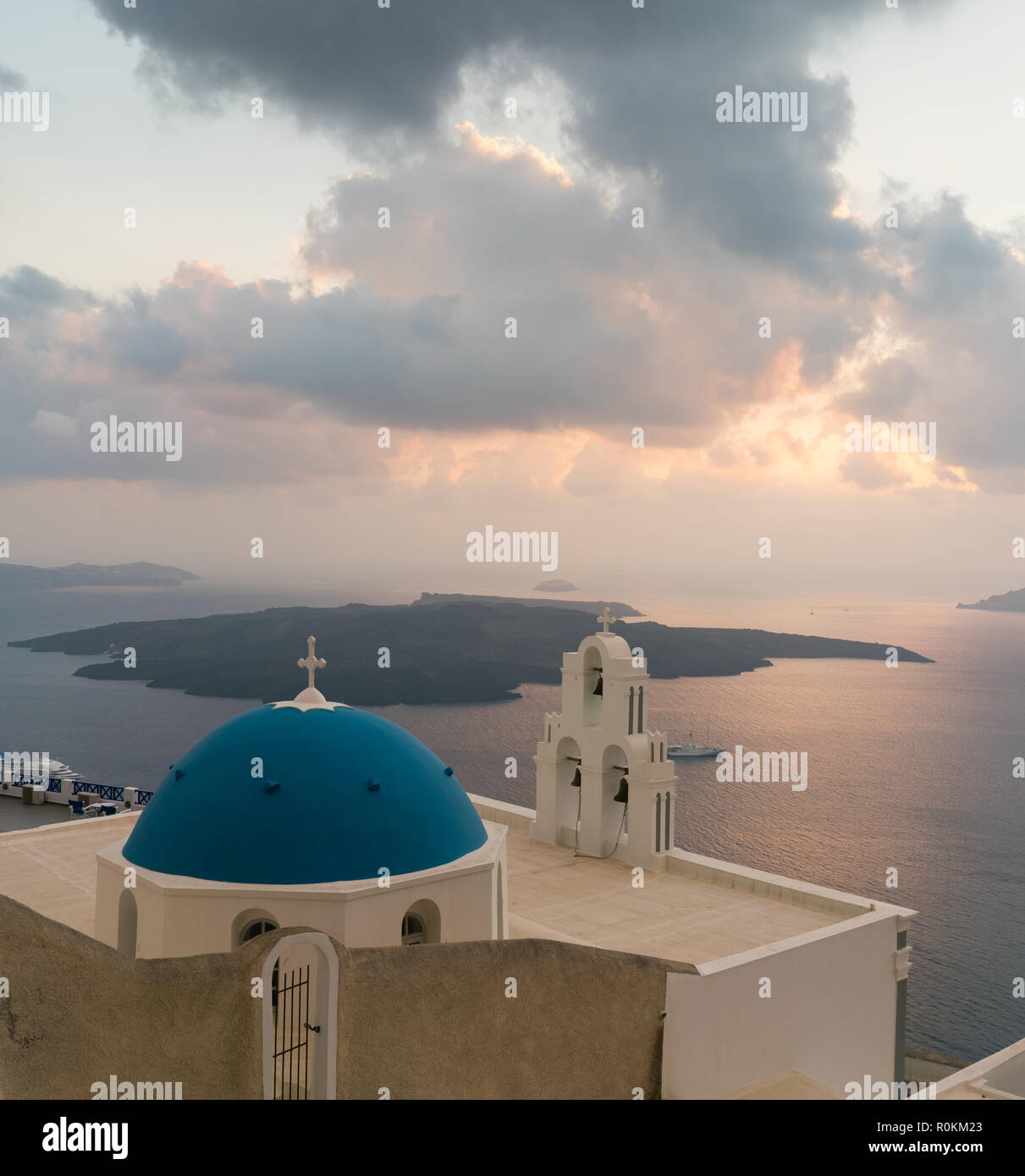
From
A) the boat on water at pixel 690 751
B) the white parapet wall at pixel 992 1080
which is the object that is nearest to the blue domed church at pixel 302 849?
the white parapet wall at pixel 992 1080

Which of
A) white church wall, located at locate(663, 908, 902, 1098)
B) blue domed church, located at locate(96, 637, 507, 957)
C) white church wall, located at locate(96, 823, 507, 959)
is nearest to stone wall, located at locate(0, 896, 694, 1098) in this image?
white church wall, located at locate(96, 823, 507, 959)

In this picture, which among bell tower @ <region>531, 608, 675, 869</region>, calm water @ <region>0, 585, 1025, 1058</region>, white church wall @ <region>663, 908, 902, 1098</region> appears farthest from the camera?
calm water @ <region>0, 585, 1025, 1058</region>

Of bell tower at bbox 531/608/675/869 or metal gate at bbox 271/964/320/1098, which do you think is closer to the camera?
metal gate at bbox 271/964/320/1098

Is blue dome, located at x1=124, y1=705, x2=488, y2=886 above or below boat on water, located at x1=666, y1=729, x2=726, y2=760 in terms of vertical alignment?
above

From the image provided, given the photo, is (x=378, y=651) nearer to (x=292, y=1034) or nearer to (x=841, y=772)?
(x=841, y=772)

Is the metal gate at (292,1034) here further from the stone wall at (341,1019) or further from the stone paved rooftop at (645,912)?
the stone paved rooftop at (645,912)

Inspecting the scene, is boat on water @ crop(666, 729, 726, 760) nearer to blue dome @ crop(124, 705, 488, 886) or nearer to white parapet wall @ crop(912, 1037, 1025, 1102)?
white parapet wall @ crop(912, 1037, 1025, 1102)

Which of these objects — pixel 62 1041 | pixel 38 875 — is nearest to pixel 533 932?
pixel 62 1041

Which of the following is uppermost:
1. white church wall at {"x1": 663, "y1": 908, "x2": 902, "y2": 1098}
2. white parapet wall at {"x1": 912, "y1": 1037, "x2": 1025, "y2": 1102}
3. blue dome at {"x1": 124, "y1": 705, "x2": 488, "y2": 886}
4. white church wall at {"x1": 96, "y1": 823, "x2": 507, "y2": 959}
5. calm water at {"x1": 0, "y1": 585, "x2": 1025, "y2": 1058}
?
blue dome at {"x1": 124, "y1": 705, "x2": 488, "y2": 886}
